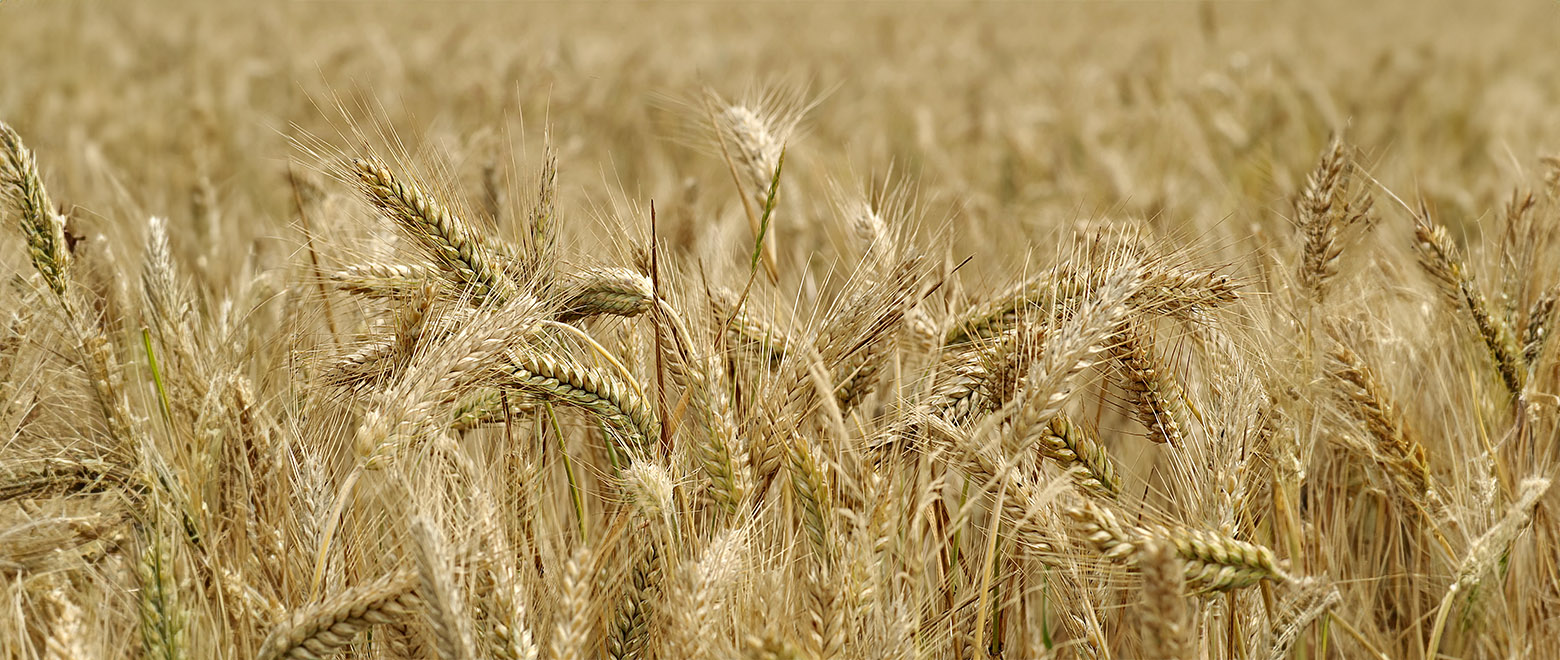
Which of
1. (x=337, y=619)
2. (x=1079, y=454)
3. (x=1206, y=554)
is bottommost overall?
(x=337, y=619)

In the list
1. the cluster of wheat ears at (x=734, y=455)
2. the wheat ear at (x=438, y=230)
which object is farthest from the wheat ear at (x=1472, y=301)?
the wheat ear at (x=438, y=230)

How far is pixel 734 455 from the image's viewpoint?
3.90 ft

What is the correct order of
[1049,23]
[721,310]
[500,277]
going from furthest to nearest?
[1049,23]
[721,310]
[500,277]

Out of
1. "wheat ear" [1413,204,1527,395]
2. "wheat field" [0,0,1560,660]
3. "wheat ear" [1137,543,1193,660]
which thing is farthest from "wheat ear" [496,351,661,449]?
"wheat ear" [1413,204,1527,395]

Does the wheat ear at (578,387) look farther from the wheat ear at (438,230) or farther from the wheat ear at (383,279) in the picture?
the wheat ear at (383,279)

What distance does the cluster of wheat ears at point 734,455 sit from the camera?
3.62 feet

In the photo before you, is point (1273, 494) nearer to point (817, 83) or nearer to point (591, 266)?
point (591, 266)

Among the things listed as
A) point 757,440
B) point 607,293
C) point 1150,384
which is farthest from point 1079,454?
point 607,293

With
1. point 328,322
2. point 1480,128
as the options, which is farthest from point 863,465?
point 1480,128

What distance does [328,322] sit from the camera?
1.76 meters

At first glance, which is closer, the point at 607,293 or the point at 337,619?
the point at 337,619

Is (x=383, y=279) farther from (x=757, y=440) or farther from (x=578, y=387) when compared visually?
(x=757, y=440)

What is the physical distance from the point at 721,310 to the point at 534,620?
46 cm

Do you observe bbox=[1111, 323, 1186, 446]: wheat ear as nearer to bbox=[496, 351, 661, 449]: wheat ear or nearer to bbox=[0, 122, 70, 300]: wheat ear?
bbox=[496, 351, 661, 449]: wheat ear
